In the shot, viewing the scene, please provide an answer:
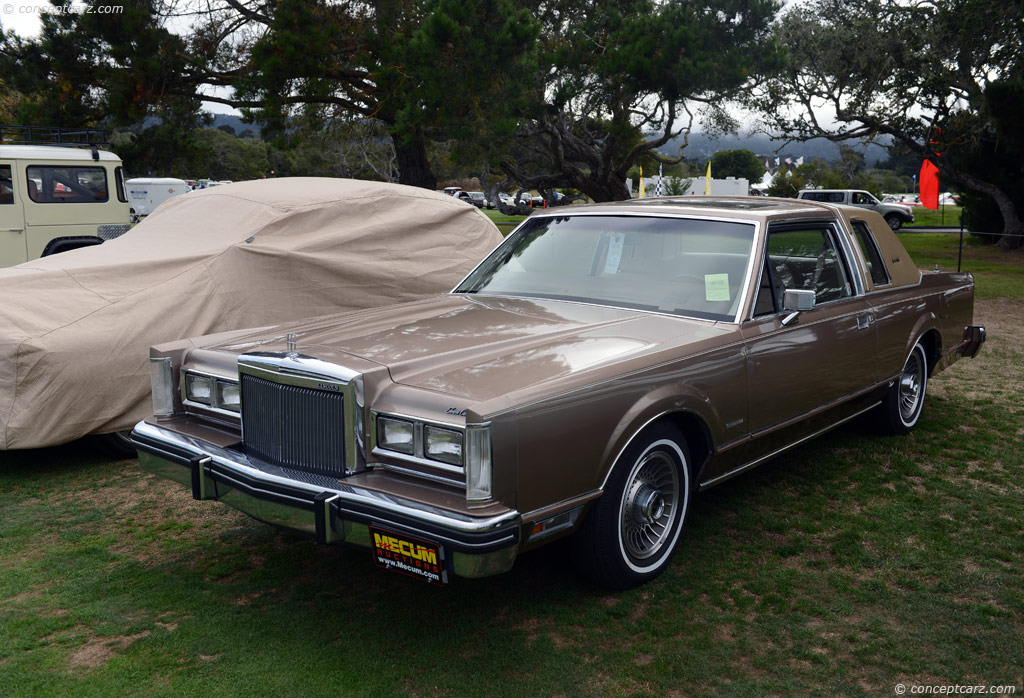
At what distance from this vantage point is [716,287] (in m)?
4.38

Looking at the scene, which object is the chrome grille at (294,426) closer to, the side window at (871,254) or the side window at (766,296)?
the side window at (766,296)

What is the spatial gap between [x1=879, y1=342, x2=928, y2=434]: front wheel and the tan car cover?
3652 mm

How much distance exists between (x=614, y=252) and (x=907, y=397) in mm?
2827

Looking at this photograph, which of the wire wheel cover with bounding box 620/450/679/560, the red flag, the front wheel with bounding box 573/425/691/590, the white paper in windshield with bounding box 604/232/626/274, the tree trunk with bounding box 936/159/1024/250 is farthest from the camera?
the red flag

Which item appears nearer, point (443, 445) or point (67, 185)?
point (443, 445)

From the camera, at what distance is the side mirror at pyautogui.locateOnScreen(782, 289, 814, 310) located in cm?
429

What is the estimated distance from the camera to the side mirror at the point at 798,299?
4292 mm

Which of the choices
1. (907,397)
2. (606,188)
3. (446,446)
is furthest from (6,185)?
(606,188)

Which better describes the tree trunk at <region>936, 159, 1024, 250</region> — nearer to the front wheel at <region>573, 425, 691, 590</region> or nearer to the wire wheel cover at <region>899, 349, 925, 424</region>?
the wire wheel cover at <region>899, 349, 925, 424</region>

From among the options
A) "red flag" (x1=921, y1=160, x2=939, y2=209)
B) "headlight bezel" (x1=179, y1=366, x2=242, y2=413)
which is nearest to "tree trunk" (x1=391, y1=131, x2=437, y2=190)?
"headlight bezel" (x1=179, y1=366, x2=242, y2=413)

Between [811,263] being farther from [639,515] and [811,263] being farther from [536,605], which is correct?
[536,605]

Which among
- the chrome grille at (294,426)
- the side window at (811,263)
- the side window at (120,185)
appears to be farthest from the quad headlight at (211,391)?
the side window at (120,185)

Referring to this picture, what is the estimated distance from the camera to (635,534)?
3.77m

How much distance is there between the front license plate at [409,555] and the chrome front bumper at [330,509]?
0.03 m
